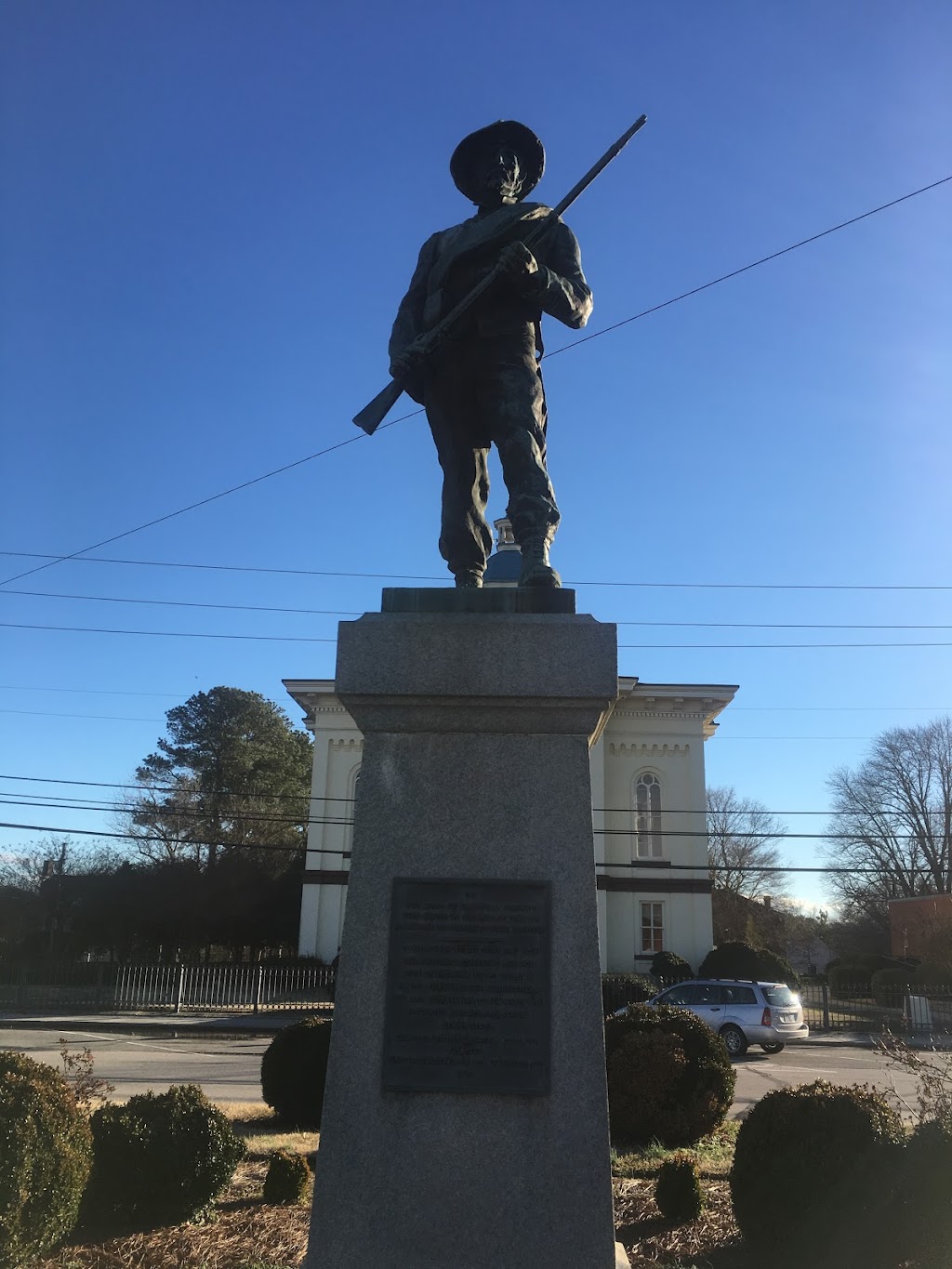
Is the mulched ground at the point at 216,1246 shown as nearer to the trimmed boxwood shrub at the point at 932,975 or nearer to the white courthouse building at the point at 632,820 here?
the white courthouse building at the point at 632,820

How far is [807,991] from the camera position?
37.7m

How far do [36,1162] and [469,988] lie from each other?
9.27ft

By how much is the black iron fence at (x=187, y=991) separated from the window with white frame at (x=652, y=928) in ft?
37.2

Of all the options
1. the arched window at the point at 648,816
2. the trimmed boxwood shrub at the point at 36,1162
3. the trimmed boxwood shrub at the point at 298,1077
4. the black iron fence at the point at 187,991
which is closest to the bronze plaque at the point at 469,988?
the trimmed boxwood shrub at the point at 36,1162

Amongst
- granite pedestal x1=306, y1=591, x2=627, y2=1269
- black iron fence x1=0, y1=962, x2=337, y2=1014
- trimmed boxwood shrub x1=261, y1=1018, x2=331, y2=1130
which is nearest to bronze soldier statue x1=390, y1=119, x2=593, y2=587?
granite pedestal x1=306, y1=591, x2=627, y2=1269

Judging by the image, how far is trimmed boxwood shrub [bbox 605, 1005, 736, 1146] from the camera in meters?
8.81

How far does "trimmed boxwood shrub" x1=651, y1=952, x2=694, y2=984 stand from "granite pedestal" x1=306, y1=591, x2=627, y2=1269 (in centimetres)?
2918

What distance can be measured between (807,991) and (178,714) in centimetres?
3294

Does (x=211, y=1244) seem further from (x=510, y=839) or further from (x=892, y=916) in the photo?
(x=892, y=916)

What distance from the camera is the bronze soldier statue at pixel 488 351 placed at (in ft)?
15.9

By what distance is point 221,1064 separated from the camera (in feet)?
53.0

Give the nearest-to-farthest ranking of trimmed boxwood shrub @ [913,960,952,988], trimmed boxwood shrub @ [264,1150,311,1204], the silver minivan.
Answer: trimmed boxwood shrub @ [264,1150,311,1204]
the silver minivan
trimmed boxwood shrub @ [913,960,952,988]

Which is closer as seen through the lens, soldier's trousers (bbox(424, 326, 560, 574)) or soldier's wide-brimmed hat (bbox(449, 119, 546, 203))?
soldier's trousers (bbox(424, 326, 560, 574))

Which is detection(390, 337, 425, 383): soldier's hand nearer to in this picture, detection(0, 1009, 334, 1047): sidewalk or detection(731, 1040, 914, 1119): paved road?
detection(731, 1040, 914, 1119): paved road
